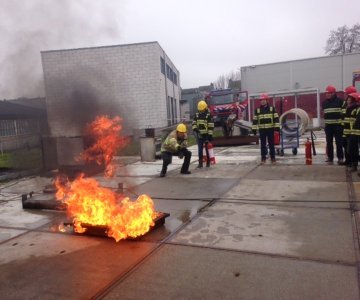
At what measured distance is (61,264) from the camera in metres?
3.69

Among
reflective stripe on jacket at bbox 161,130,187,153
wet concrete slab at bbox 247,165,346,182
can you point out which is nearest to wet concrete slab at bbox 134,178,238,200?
reflective stripe on jacket at bbox 161,130,187,153

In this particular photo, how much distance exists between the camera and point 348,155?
8.18 m

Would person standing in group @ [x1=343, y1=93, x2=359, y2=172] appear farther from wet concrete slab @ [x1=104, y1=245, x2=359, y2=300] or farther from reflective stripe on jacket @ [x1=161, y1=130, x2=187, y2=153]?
wet concrete slab @ [x1=104, y1=245, x2=359, y2=300]

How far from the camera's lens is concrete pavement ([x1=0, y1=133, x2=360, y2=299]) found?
3082mm

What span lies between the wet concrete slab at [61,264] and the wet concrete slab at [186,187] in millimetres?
2323

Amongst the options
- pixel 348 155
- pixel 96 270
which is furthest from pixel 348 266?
pixel 348 155

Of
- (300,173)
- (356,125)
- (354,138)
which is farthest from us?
(300,173)

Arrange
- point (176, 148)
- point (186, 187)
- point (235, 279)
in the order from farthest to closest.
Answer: point (176, 148) < point (186, 187) < point (235, 279)

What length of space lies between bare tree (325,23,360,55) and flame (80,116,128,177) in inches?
1541

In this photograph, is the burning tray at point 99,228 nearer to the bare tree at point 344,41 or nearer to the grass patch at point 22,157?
the grass patch at point 22,157

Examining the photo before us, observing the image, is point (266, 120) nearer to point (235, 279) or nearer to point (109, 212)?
point (109, 212)

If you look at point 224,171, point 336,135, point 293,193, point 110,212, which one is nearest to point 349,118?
point 336,135

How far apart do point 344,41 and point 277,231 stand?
43.6m

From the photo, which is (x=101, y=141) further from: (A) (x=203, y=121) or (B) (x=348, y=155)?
(B) (x=348, y=155)
